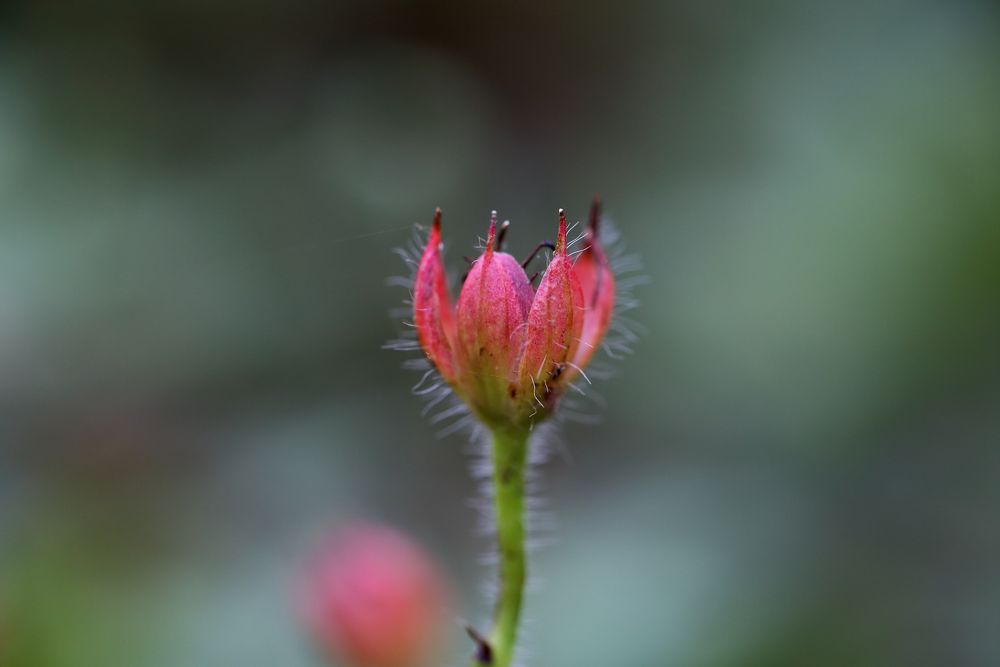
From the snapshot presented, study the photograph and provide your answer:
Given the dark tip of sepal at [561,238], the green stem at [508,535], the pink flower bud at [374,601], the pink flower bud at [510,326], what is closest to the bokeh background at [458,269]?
the pink flower bud at [374,601]

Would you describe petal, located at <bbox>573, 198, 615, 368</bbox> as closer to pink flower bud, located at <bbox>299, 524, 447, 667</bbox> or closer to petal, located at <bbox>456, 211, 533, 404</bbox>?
petal, located at <bbox>456, 211, 533, 404</bbox>

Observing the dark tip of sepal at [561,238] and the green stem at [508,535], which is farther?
the green stem at [508,535]

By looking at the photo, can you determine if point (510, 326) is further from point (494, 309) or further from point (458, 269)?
point (458, 269)

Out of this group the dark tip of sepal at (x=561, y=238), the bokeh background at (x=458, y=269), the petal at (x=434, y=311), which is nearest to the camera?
the dark tip of sepal at (x=561, y=238)

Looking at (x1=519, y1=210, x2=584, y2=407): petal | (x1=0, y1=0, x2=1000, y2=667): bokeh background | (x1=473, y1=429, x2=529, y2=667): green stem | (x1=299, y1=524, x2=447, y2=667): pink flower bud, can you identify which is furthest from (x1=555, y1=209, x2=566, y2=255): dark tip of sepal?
(x1=0, y1=0, x2=1000, y2=667): bokeh background

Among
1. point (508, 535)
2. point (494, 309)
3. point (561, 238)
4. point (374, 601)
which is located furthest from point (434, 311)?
point (374, 601)

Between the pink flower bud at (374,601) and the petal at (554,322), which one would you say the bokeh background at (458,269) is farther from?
the petal at (554,322)
